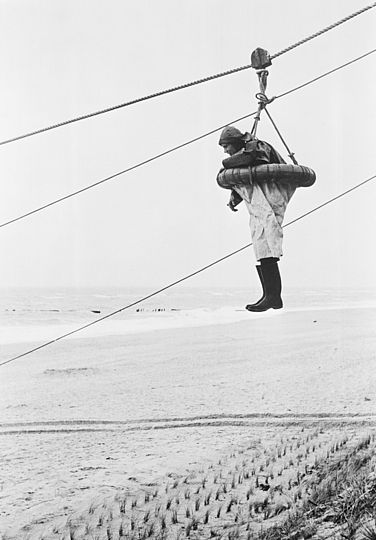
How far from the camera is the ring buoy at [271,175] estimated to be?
101 centimetres

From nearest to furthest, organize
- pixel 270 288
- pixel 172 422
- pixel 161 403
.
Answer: pixel 270 288, pixel 172 422, pixel 161 403

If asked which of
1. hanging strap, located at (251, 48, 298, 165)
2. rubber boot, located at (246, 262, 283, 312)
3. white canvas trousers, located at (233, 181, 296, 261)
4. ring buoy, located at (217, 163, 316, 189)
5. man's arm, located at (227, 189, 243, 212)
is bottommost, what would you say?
rubber boot, located at (246, 262, 283, 312)

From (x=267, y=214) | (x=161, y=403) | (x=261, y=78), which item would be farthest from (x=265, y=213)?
(x=161, y=403)

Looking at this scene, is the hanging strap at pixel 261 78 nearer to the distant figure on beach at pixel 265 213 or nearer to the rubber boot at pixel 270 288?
the distant figure on beach at pixel 265 213

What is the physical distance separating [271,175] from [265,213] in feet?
0.19

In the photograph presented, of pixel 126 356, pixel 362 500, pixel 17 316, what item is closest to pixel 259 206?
pixel 362 500

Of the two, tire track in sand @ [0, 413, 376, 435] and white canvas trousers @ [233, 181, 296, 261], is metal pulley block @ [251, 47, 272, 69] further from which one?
tire track in sand @ [0, 413, 376, 435]

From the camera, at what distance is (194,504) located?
335 centimetres

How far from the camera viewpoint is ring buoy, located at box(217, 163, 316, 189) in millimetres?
1010

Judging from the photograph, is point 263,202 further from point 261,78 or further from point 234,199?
point 261,78

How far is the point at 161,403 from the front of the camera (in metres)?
5.39

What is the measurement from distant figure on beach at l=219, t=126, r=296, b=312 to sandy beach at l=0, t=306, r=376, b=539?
2.51 metres

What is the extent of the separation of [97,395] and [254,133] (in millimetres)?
4733

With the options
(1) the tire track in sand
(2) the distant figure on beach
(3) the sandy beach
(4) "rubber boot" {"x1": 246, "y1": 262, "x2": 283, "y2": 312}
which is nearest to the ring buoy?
(2) the distant figure on beach
